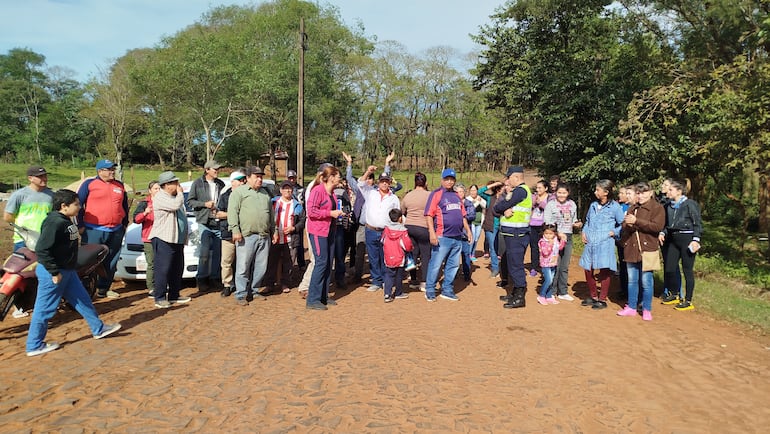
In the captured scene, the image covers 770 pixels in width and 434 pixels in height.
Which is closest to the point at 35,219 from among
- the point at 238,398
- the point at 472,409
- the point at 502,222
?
the point at 238,398

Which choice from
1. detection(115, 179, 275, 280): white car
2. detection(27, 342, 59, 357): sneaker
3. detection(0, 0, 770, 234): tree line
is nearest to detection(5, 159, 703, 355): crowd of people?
detection(115, 179, 275, 280): white car

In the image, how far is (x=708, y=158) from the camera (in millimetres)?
11812

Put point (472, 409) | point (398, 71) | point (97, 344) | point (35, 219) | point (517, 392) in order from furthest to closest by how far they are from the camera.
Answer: point (398, 71)
point (35, 219)
point (97, 344)
point (517, 392)
point (472, 409)

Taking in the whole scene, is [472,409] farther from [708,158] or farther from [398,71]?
[398,71]

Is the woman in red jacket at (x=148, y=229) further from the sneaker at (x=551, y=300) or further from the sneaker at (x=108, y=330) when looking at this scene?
the sneaker at (x=551, y=300)

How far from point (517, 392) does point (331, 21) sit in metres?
39.7

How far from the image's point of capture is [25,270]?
5.08 metres

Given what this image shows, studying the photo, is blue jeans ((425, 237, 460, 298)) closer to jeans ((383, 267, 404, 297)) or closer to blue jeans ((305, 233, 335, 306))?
jeans ((383, 267, 404, 297))

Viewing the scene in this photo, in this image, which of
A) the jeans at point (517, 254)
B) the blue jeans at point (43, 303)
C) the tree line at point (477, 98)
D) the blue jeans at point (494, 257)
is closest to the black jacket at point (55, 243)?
the blue jeans at point (43, 303)

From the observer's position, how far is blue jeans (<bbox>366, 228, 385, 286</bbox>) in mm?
7457

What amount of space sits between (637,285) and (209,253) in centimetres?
620

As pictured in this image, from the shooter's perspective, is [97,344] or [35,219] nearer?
[97,344]

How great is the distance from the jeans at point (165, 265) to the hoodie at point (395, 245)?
2.80 metres

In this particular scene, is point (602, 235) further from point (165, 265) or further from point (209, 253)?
point (165, 265)
